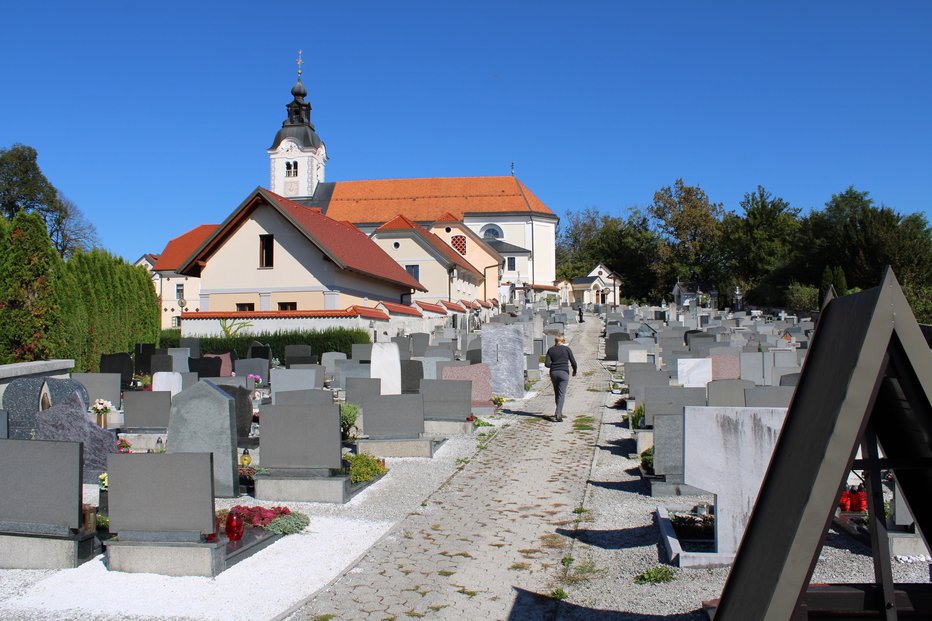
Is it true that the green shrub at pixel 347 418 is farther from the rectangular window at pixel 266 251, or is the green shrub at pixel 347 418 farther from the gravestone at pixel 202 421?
the rectangular window at pixel 266 251

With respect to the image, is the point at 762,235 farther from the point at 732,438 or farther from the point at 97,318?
the point at 732,438

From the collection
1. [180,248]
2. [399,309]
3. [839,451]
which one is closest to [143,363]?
[399,309]

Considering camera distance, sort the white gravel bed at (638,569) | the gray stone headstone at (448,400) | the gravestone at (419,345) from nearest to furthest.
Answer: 1. the white gravel bed at (638,569)
2. the gray stone headstone at (448,400)
3. the gravestone at (419,345)

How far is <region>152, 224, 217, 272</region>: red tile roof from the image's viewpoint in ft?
190

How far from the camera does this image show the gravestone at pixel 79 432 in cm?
991

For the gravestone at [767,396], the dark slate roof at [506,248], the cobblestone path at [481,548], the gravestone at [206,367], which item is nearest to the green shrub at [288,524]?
the cobblestone path at [481,548]

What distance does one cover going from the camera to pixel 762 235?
7356cm

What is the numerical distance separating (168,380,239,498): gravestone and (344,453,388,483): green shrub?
1.61 meters

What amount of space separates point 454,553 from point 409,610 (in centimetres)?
141

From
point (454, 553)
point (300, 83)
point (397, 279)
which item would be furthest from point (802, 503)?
point (300, 83)

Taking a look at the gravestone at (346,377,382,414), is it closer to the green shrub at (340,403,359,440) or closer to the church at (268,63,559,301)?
the green shrub at (340,403,359,440)

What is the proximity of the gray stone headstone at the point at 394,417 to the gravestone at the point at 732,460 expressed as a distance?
5846 mm

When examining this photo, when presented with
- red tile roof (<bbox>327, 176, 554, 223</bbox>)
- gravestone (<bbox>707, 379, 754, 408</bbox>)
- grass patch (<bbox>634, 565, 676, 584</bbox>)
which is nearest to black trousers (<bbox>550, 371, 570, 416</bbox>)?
gravestone (<bbox>707, 379, 754, 408</bbox>)

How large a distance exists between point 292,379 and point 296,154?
63546 millimetres
